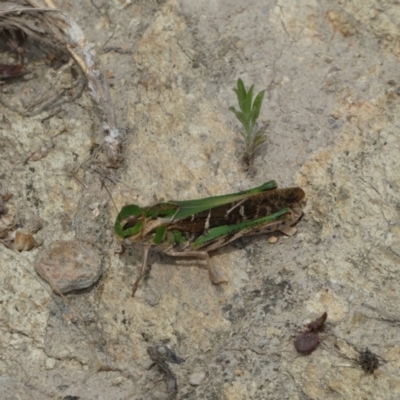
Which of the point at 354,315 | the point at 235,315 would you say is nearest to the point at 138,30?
the point at 235,315

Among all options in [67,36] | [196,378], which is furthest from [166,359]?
[67,36]

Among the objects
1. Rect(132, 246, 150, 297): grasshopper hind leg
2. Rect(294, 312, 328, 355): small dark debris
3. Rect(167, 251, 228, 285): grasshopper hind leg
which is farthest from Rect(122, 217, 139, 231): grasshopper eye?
Rect(294, 312, 328, 355): small dark debris

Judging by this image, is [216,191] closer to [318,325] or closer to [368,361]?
[318,325]

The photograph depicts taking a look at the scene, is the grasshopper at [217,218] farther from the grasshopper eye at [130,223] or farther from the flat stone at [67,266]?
the flat stone at [67,266]

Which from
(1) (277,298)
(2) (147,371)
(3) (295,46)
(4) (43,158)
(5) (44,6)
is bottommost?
(2) (147,371)

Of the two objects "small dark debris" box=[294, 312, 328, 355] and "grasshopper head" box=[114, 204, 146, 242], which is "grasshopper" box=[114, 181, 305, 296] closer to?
"grasshopper head" box=[114, 204, 146, 242]

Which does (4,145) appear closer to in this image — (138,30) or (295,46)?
(138,30)
